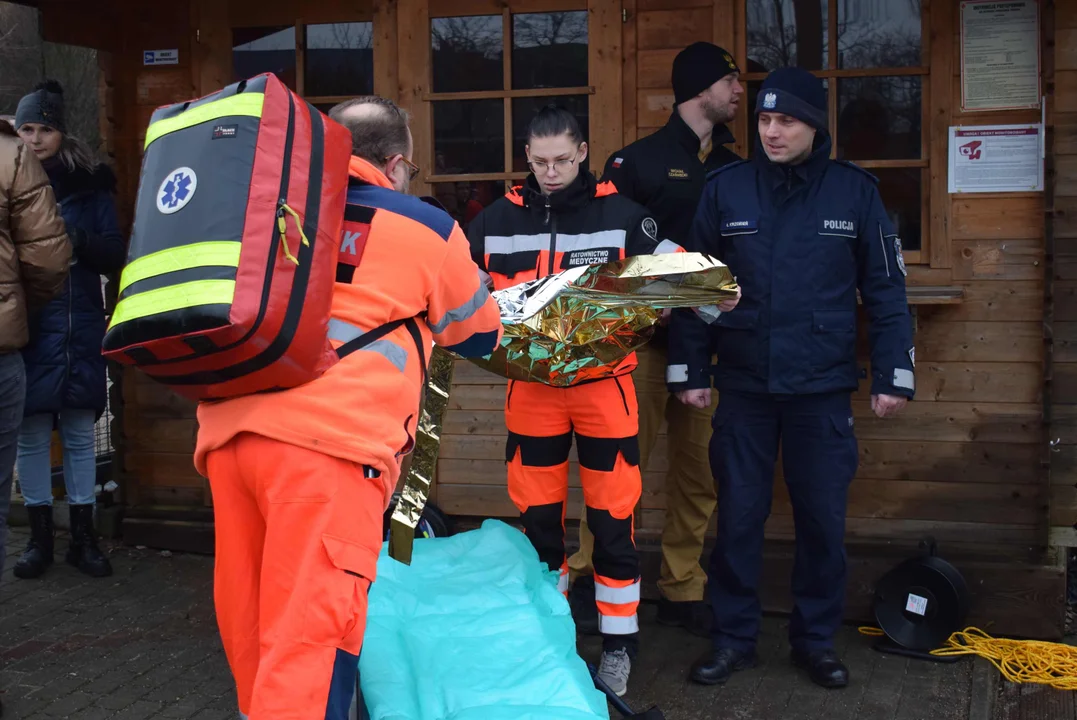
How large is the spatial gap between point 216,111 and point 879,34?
333 cm

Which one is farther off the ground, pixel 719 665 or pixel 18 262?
pixel 18 262

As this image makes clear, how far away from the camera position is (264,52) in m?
5.60

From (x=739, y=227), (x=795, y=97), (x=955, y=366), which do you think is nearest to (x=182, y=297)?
(x=739, y=227)

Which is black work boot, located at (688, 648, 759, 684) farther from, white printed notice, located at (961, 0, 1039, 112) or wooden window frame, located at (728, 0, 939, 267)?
white printed notice, located at (961, 0, 1039, 112)

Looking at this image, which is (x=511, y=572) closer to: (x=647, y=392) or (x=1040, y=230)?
(x=647, y=392)

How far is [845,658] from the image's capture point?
14.5ft

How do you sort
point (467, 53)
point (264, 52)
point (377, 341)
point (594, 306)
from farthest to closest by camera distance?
1. point (264, 52)
2. point (467, 53)
3. point (594, 306)
4. point (377, 341)

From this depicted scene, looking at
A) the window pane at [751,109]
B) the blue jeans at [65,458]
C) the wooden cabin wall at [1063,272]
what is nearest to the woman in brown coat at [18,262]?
the blue jeans at [65,458]

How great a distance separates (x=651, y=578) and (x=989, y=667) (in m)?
1.45

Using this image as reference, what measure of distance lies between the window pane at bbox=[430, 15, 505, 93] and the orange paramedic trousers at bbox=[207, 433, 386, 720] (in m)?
3.12

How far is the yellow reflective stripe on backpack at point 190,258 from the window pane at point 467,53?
314 cm

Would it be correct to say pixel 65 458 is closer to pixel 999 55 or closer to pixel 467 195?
pixel 467 195

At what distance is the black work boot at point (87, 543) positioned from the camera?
550cm

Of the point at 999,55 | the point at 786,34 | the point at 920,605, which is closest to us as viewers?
the point at 920,605
